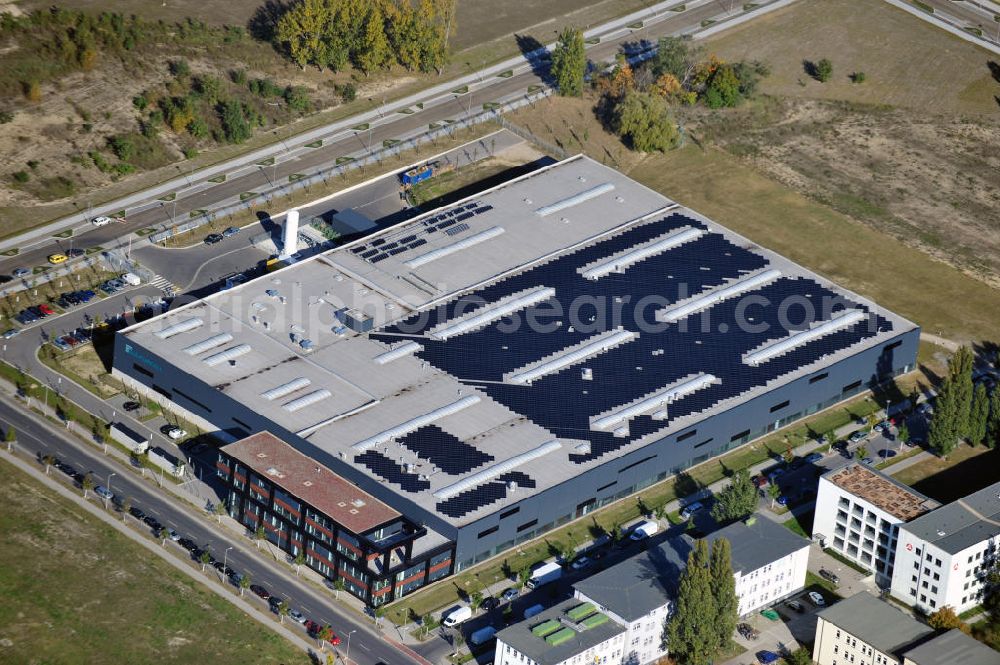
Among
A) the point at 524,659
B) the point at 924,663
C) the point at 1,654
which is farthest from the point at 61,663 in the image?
the point at 924,663

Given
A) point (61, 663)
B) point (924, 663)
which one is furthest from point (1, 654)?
point (924, 663)

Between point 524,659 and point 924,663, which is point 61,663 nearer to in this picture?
point 524,659

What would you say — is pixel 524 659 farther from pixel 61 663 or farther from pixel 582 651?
pixel 61 663

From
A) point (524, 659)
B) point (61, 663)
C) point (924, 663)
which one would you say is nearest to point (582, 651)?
point (524, 659)

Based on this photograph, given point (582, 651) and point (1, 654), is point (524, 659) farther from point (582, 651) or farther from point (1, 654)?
point (1, 654)

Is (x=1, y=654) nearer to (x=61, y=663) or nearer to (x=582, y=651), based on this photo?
(x=61, y=663)

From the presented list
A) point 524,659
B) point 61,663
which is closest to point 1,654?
point 61,663
